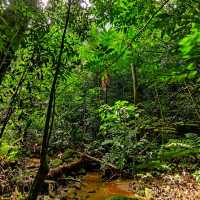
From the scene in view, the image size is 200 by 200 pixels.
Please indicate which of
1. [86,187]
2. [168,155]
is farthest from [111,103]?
[168,155]

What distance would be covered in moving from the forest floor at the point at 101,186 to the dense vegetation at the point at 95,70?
17 cm

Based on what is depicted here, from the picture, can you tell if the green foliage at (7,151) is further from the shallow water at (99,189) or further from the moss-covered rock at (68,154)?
the moss-covered rock at (68,154)

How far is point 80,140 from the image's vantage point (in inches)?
700

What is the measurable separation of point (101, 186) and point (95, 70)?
28.9 ft

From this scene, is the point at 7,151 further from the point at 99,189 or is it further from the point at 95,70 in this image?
the point at 95,70

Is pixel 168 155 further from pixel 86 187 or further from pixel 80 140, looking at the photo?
pixel 80 140

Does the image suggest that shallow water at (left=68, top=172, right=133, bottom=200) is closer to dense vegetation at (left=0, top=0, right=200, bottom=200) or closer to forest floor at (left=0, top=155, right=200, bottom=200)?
forest floor at (left=0, top=155, right=200, bottom=200)

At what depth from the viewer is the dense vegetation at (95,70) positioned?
2383 millimetres

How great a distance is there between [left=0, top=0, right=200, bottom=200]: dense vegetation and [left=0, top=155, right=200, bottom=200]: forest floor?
0.56 feet

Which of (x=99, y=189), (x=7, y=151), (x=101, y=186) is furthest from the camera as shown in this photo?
(x=101, y=186)

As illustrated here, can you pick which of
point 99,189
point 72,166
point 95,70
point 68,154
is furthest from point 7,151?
point 95,70

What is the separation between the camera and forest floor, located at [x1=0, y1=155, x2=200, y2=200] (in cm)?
891

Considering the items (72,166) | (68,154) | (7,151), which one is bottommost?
(72,166)

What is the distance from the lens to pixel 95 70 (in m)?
2.95
